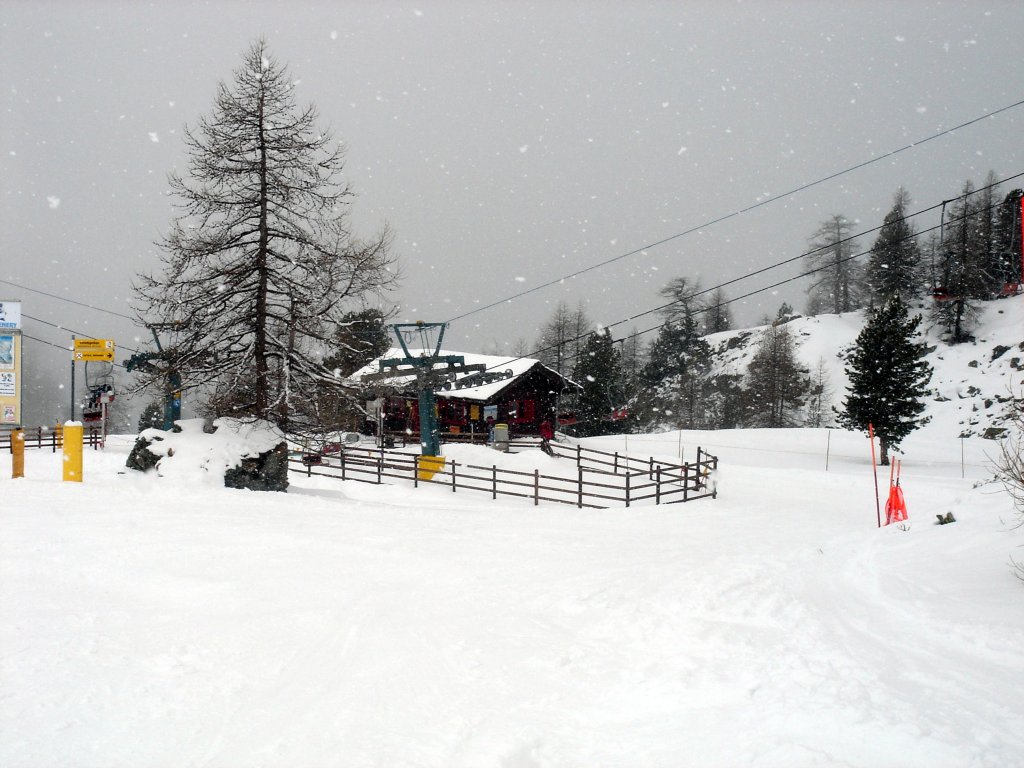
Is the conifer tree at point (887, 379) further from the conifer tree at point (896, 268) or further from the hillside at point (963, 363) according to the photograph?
the conifer tree at point (896, 268)

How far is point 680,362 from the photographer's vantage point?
73812 millimetres

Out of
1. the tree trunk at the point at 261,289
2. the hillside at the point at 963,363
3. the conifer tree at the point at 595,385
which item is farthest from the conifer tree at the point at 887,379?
the tree trunk at the point at 261,289

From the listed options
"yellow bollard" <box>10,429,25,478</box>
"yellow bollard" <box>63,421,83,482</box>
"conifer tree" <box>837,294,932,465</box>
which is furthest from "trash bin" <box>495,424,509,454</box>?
"yellow bollard" <box>10,429,25,478</box>

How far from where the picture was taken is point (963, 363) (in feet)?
171

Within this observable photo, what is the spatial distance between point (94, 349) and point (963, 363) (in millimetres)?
61127

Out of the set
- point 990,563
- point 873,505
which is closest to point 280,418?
point 990,563

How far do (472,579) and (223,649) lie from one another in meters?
3.63

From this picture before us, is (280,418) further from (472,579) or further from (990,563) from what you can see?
(990,563)

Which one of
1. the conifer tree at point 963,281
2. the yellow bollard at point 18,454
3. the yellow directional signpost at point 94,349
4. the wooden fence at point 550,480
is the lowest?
the wooden fence at point 550,480

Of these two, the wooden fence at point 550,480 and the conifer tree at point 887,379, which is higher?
the conifer tree at point 887,379

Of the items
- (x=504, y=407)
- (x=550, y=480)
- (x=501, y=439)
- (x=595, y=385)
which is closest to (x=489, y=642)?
(x=550, y=480)

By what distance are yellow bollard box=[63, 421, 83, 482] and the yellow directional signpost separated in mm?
23419

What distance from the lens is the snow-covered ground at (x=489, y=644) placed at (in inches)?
176

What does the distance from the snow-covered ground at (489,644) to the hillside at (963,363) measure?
125 feet
